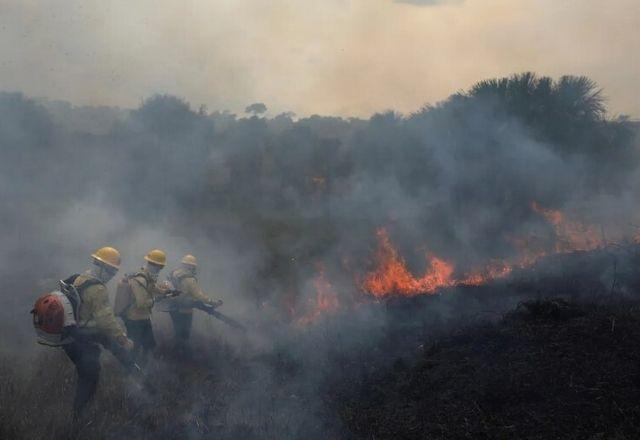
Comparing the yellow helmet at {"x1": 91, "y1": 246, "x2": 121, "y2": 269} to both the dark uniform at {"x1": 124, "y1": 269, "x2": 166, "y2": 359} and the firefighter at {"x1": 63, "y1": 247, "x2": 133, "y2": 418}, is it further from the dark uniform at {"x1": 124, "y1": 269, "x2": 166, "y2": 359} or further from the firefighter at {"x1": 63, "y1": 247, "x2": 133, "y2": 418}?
the dark uniform at {"x1": 124, "y1": 269, "x2": 166, "y2": 359}

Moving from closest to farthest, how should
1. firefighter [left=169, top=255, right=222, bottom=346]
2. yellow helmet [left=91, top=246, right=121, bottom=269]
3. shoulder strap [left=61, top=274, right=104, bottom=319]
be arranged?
shoulder strap [left=61, top=274, right=104, bottom=319] → yellow helmet [left=91, top=246, right=121, bottom=269] → firefighter [left=169, top=255, right=222, bottom=346]

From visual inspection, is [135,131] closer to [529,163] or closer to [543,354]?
[529,163]

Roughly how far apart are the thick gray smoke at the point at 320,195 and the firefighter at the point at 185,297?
1916 mm

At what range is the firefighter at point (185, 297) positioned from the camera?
8938mm

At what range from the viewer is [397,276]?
13250mm

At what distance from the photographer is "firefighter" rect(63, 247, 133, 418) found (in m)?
5.90

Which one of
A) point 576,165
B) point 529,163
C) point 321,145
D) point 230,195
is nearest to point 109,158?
point 230,195

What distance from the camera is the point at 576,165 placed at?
16.8m

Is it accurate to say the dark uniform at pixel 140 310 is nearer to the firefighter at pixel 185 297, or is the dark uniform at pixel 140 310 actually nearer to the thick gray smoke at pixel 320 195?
the firefighter at pixel 185 297

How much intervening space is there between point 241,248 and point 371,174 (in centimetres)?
602

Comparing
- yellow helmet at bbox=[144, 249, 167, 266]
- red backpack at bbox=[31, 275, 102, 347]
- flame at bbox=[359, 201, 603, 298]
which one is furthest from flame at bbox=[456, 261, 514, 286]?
red backpack at bbox=[31, 275, 102, 347]

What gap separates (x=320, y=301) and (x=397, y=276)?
91.4 inches

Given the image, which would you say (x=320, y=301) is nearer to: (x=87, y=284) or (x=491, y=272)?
(x=491, y=272)

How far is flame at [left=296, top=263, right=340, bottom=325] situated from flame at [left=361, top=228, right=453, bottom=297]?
92 centimetres
